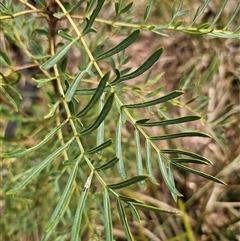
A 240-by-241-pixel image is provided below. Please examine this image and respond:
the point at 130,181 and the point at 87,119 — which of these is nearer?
the point at 130,181

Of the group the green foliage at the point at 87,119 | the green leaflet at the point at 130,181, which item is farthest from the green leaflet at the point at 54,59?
the green leaflet at the point at 130,181

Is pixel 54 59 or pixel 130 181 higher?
pixel 54 59

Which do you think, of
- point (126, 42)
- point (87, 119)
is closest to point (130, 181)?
point (126, 42)

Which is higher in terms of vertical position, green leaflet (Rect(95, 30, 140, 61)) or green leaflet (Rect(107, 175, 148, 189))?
green leaflet (Rect(95, 30, 140, 61))

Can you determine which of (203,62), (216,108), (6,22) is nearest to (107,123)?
(6,22)

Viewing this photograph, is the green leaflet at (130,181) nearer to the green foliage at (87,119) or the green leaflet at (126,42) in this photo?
the green foliage at (87,119)

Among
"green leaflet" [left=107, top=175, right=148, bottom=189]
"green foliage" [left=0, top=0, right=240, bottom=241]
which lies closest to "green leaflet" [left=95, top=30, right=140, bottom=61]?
"green foliage" [left=0, top=0, right=240, bottom=241]

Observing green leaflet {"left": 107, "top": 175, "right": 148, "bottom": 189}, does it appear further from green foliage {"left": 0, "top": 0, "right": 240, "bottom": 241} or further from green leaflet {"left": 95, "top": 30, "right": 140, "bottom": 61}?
green leaflet {"left": 95, "top": 30, "right": 140, "bottom": 61}

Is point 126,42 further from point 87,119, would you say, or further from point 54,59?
point 87,119
